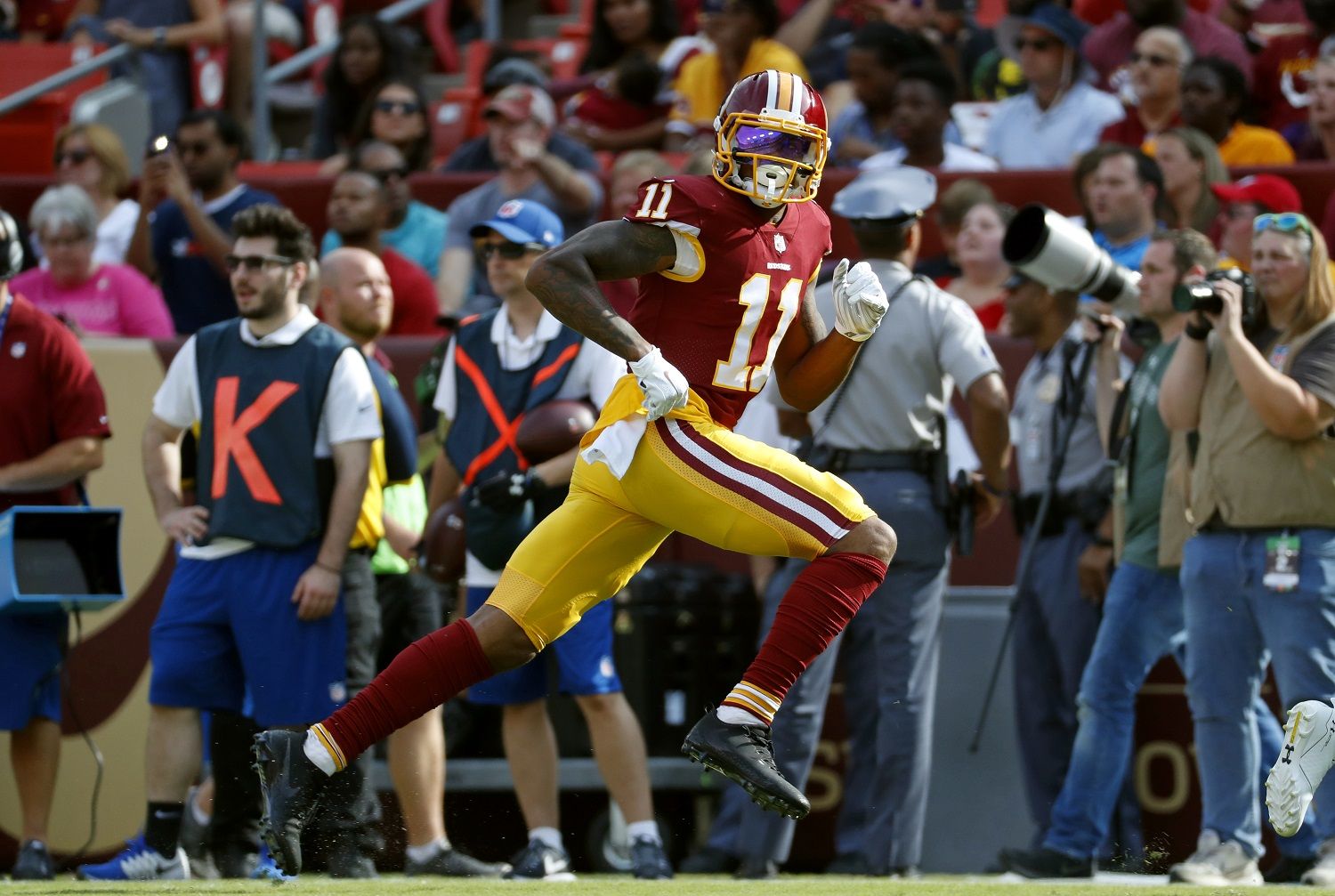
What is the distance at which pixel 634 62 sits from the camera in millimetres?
11242

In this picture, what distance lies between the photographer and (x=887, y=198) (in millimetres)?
7145

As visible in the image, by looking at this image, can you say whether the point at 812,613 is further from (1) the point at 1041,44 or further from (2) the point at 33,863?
(1) the point at 1041,44

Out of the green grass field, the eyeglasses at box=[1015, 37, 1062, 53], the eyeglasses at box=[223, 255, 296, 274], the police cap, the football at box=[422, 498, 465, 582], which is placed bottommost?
the green grass field

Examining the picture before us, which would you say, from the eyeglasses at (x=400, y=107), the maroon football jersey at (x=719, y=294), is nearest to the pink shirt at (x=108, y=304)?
the eyeglasses at (x=400, y=107)

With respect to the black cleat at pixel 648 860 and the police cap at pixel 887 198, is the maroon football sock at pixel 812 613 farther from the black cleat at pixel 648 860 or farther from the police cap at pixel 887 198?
the police cap at pixel 887 198

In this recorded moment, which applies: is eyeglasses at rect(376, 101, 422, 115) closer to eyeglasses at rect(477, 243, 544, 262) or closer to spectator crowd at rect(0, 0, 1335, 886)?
spectator crowd at rect(0, 0, 1335, 886)

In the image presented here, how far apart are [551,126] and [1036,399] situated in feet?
10.6

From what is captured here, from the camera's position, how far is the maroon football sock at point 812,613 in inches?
201

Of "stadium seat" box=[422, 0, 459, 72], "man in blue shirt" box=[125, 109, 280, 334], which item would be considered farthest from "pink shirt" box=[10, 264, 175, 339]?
"stadium seat" box=[422, 0, 459, 72]

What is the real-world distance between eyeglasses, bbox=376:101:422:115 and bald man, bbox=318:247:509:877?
6.68ft

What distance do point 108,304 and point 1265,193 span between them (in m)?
4.76

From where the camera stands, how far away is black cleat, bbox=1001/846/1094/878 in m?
6.89

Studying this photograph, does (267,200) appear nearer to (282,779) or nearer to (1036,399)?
(1036,399)

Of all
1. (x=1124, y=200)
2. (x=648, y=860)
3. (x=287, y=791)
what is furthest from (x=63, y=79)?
(x=287, y=791)
